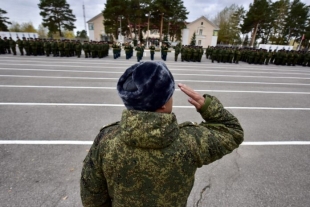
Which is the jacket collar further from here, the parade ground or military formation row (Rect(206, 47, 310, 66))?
military formation row (Rect(206, 47, 310, 66))

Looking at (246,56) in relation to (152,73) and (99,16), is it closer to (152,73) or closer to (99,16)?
(152,73)

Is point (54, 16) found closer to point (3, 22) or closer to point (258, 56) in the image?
point (3, 22)

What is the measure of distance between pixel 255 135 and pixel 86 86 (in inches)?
238

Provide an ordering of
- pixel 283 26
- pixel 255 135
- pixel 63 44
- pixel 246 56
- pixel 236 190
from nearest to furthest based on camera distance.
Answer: pixel 236 190 → pixel 255 135 → pixel 63 44 → pixel 246 56 → pixel 283 26

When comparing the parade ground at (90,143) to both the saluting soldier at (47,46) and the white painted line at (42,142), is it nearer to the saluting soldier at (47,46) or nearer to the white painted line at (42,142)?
the white painted line at (42,142)

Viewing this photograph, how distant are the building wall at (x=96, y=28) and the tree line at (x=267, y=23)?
34799mm

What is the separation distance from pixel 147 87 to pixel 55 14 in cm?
5425

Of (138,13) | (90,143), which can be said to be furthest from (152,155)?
(138,13)

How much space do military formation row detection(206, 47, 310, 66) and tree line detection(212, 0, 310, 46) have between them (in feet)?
72.7

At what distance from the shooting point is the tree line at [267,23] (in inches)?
1562

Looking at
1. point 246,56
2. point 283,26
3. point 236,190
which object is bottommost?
point 236,190

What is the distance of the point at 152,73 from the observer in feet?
2.89

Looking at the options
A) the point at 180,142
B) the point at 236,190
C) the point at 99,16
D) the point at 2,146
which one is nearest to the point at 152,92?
the point at 180,142

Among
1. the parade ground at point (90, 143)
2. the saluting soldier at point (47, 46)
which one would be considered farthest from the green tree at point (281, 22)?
the parade ground at point (90, 143)
